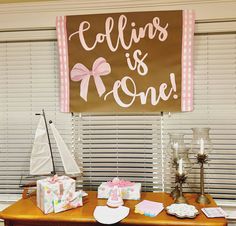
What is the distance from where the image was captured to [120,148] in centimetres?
225

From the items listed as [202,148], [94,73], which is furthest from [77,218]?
[94,73]

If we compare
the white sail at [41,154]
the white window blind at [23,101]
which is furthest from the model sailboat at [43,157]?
the white window blind at [23,101]

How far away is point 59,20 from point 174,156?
1.27 meters

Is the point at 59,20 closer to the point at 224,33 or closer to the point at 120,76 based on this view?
the point at 120,76

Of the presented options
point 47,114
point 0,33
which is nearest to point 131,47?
point 47,114

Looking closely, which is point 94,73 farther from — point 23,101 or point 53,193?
point 53,193

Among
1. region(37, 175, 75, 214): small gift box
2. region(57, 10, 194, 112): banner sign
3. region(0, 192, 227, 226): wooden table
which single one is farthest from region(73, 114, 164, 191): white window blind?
region(37, 175, 75, 214): small gift box

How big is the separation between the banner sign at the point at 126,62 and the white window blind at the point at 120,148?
12 centimetres

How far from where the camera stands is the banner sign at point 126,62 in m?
2.09

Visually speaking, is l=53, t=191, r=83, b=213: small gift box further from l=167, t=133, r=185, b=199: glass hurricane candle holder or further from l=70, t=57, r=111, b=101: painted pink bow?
l=70, t=57, r=111, b=101: painted pink bow

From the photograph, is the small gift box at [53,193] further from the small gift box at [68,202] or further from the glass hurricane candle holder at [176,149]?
the glass hurricane candle holder at [176,149]

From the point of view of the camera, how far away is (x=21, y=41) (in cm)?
231

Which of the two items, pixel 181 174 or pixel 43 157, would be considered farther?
pixel 43 157

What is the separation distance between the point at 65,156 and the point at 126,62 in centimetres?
80
